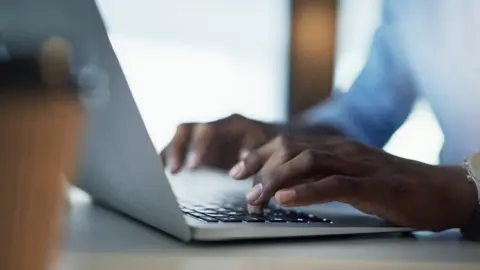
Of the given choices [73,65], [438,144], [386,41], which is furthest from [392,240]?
[386,41]

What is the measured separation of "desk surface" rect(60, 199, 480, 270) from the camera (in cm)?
42

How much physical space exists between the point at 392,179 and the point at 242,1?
1434 mm

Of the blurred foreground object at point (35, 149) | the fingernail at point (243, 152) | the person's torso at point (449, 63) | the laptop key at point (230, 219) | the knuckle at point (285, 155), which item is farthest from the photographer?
the person's torso at point (449, 63)

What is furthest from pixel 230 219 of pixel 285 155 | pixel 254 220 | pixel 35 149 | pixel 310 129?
pixel 310 129

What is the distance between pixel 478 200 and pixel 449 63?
500mm

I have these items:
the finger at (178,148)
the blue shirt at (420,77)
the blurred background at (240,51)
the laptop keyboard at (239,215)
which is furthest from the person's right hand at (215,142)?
the blurred background at (240,51)

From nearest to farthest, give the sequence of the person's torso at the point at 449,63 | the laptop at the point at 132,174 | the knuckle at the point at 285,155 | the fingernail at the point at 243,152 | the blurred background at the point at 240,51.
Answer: the laptop at the point at 132,174, the knuckle at the point at 285,155, the fingernail at the point at 243,152, the person's torso at the point at 449,63, the blurred background at the point at 240,51

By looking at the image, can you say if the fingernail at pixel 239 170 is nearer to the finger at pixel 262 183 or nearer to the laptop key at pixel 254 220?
the finger at pixel 262 183

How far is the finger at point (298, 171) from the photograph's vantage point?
22.4 inches

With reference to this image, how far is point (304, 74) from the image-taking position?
193cm

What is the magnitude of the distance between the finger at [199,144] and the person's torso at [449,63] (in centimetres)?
34

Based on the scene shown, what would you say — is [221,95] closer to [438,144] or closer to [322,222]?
[438,144]

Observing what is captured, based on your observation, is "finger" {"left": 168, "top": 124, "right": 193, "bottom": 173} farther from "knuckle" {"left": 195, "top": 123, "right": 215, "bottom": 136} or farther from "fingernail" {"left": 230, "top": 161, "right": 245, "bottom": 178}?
"fingernail" {"left": 230, "top": 161, "right": 245, "bottom": 178}

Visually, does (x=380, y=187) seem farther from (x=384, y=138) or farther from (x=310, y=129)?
(x=384, y=138)
